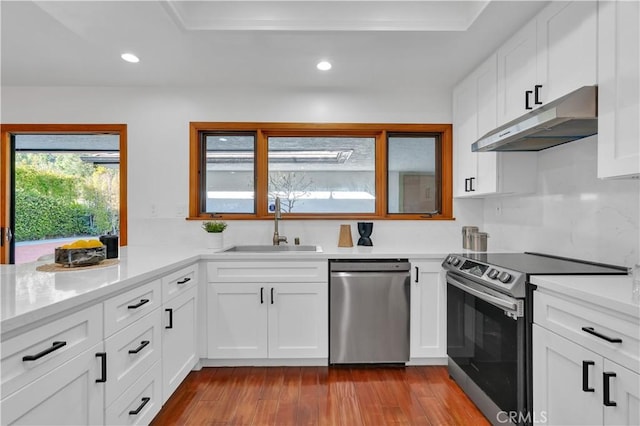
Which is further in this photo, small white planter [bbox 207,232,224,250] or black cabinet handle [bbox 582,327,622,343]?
small white planter [bbox 207,232,224,250]

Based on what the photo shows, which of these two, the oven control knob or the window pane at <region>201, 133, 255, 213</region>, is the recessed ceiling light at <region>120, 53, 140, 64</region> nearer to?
the window pane at <region>201, 133, 255, 213</region>

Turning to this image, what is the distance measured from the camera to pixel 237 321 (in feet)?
7.89

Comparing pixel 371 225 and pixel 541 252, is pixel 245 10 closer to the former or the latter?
pixel 371 225

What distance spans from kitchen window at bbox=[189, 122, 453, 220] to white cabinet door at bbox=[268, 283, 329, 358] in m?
0.83

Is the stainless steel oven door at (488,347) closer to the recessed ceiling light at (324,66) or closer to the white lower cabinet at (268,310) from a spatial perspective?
the white lower cabinet at (268,310)

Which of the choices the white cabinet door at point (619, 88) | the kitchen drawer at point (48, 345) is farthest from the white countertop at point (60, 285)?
the white cabinet door at point (619, 88)

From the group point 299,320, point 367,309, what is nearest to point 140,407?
point 299,320

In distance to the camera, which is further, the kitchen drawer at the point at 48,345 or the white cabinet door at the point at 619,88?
the white cabinet door at the point at 619,88

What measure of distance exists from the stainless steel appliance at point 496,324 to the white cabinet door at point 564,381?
0.05 meters

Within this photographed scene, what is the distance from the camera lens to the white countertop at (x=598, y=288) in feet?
3.57

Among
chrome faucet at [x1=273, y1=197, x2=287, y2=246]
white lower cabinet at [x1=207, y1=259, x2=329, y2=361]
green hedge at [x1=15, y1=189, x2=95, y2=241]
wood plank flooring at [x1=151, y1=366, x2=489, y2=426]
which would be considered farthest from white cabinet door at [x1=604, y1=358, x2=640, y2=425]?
green hedge at [x1=15, y1=189, x2=95, y2=241]

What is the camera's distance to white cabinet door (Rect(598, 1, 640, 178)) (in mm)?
1249

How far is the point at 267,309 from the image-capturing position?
2.41 meters

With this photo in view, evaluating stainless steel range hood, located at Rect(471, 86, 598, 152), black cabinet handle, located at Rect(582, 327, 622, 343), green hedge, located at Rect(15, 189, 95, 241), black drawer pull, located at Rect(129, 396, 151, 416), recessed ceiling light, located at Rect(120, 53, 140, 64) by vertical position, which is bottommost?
black drawer pull, located at Rect(129, 396, 151, 416)
